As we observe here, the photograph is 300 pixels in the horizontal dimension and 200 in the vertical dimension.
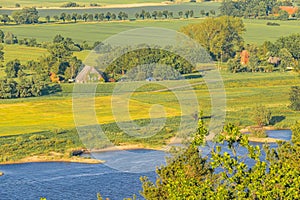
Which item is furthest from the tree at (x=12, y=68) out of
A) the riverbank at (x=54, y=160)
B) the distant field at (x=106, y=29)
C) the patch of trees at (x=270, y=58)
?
the riverbank at (x=54, y=160)

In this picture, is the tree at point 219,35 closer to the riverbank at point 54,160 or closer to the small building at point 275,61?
the small building at point 275,61

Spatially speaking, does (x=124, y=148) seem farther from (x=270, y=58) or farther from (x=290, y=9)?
(x=290, y=9)

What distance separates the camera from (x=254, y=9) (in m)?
119

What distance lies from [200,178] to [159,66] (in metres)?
44.0

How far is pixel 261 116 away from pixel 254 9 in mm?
69621

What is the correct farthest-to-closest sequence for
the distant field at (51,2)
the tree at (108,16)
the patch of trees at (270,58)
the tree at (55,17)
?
the distant field at (51,2) < the tree at (108,16) < the tree at (55,17) < the patch of trees at (270,58)

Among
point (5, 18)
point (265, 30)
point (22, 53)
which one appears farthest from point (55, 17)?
point (22, 53)

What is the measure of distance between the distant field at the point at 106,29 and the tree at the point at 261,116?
132ft

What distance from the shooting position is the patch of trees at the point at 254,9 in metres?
117

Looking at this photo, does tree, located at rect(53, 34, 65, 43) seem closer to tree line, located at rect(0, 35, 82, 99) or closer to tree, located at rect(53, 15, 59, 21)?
tree line, located at rect(0, 35, 82, 99)

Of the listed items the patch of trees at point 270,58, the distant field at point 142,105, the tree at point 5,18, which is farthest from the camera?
the tree at point 5,18

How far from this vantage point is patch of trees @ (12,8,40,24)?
10719 cm

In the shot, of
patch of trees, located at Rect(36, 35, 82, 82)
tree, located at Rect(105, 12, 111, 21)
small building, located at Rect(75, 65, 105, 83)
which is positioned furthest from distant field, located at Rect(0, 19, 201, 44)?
small building, located at Rect(75, 65, 105, 83)

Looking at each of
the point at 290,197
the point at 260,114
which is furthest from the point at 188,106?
the point at 290,197
